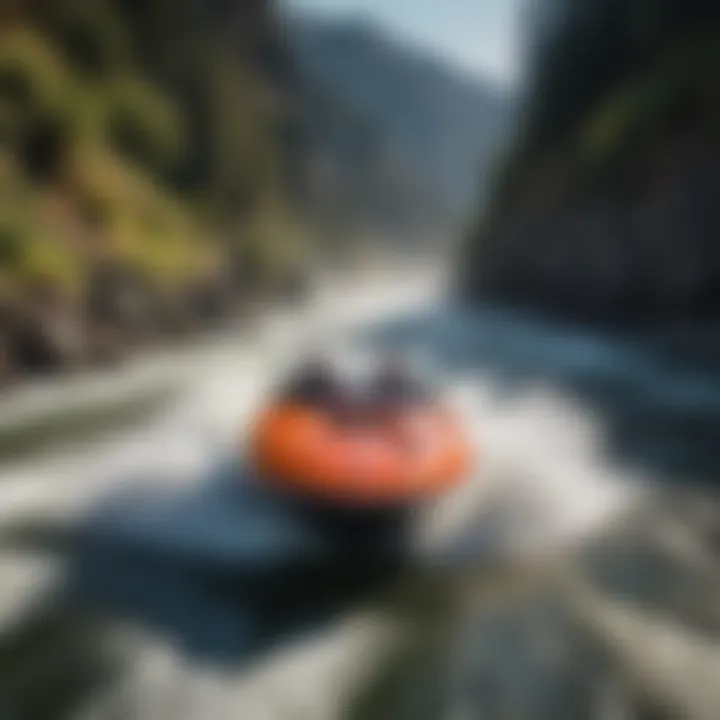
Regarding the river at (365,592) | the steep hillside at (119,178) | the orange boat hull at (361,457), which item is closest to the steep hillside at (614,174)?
the steep hillside at (119,178)

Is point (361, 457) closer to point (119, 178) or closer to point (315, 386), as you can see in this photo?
point (315, 386)

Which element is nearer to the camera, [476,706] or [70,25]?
[476,706]

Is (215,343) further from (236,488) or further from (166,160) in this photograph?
(236,488)

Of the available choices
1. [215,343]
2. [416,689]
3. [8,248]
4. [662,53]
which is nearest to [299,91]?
[662,53]

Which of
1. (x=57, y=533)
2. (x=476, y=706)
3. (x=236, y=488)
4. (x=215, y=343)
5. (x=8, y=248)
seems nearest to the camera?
(x=476, y=706)

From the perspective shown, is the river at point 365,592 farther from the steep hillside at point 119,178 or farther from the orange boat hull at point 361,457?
the steep hillside at point 119,178

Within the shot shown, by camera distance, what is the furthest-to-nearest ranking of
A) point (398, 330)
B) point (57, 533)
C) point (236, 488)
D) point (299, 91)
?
point (299, 91), point (398, 330), point (236, 488), point (57, 533)
